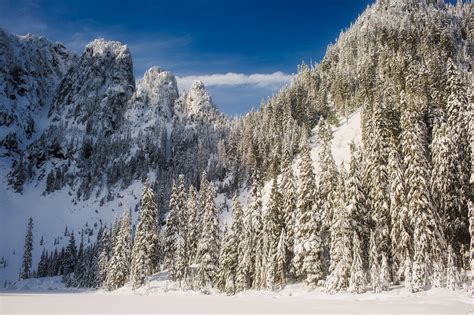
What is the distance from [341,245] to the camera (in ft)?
133

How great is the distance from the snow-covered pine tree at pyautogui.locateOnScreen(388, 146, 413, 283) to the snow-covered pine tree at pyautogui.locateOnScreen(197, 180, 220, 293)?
89.1 feet

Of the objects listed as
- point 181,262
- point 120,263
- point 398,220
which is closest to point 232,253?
point 181,262

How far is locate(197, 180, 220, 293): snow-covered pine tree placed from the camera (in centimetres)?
5756

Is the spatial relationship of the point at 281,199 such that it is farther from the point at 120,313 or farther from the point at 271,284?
the point at 120,313

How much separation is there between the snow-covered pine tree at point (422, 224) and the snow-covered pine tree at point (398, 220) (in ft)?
2.75

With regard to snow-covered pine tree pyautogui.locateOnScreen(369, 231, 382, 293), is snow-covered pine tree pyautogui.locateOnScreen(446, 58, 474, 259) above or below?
above

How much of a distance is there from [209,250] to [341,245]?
23.7 meters

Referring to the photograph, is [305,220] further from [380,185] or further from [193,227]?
[193,227]

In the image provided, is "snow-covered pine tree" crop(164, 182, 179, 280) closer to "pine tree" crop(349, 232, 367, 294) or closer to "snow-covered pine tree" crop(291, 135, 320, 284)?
"snow-covered pine tree" crop(291, 135, 320, 284)

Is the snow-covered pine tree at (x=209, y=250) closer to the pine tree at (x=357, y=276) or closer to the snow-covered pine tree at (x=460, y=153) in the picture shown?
the pine tree at (x=357, y=276)

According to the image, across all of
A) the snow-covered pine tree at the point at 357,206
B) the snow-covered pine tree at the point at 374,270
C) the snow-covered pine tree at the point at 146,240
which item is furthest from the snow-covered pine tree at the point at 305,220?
the snow-covered pine tree at the point at 146,240

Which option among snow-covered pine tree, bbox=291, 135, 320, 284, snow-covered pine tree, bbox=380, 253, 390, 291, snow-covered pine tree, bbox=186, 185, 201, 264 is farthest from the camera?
snow-covered pine tree, bbox=186, 185, 201, 264

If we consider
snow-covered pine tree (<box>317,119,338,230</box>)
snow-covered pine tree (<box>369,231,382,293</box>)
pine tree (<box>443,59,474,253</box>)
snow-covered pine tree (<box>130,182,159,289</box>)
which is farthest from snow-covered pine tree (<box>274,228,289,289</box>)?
snow-covered pine tree (<box>130,182,159,289</box>)

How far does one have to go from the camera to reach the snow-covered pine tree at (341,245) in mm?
38844
